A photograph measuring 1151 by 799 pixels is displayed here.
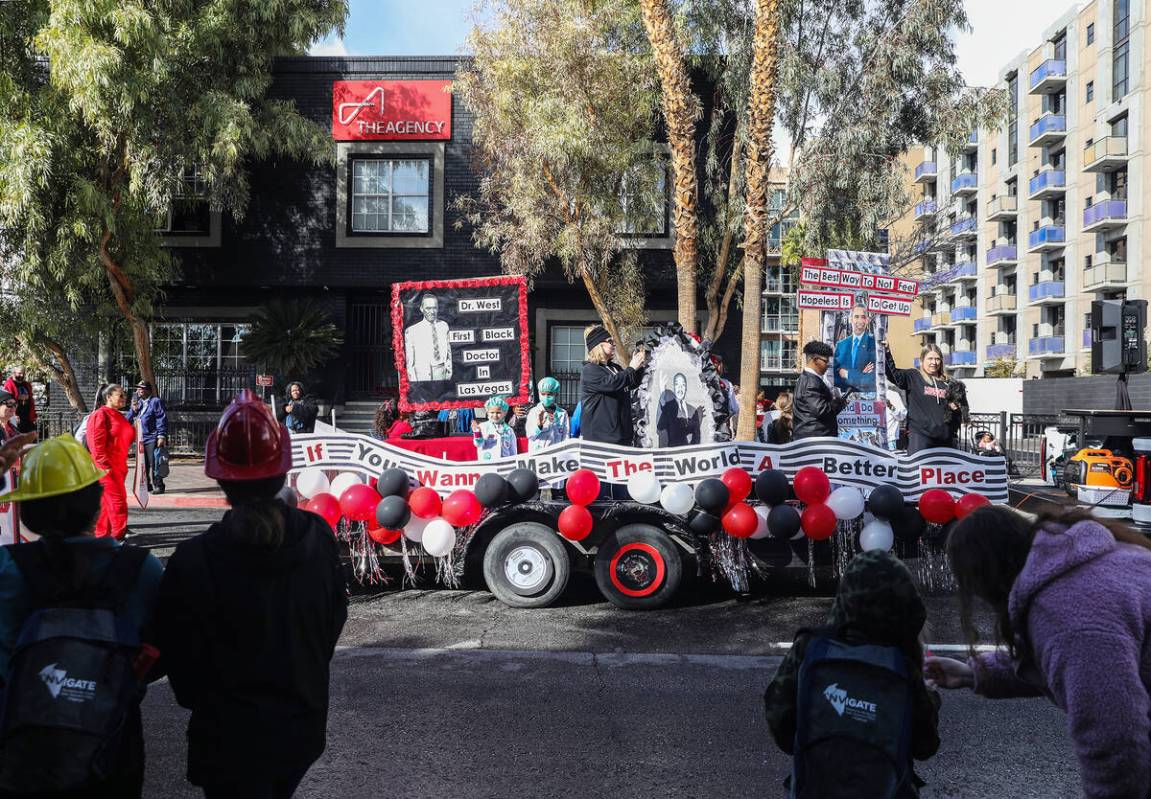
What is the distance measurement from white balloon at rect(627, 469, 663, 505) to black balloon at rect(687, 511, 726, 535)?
33 centimetres

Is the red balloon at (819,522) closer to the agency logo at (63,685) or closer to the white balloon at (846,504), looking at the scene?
the white balloon at (846,504)

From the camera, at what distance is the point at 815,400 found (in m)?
8.29

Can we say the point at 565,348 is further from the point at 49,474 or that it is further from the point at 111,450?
the point at 49,474

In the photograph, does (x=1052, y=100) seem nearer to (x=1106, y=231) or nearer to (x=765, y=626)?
(x=1106, y=231)

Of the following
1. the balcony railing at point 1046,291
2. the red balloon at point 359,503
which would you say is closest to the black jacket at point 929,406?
the red balloon at point 359,503

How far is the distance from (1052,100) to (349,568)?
202ft

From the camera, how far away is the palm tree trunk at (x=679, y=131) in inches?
575

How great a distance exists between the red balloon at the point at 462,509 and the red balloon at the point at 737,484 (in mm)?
1930

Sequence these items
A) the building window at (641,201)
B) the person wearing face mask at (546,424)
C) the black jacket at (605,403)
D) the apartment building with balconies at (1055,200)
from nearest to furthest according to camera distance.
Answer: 1. the black jacket at (605,403)
2. the person wearing face mask at (546,424)
3. the building window at (641,201)
4. the apartment building with balconies at (1055,200)

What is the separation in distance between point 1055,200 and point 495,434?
5674 centimetres

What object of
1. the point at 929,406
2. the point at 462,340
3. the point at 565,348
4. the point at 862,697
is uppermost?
the point at 565,348

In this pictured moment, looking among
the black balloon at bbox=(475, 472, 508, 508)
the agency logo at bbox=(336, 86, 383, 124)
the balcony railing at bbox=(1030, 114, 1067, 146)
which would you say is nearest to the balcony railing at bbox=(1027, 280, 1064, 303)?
the balcony railing at bbox=(1030, 114, 1067, 146)

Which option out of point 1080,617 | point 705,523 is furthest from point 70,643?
point 705,523

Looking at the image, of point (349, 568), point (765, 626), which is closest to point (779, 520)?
point (765, 626)
